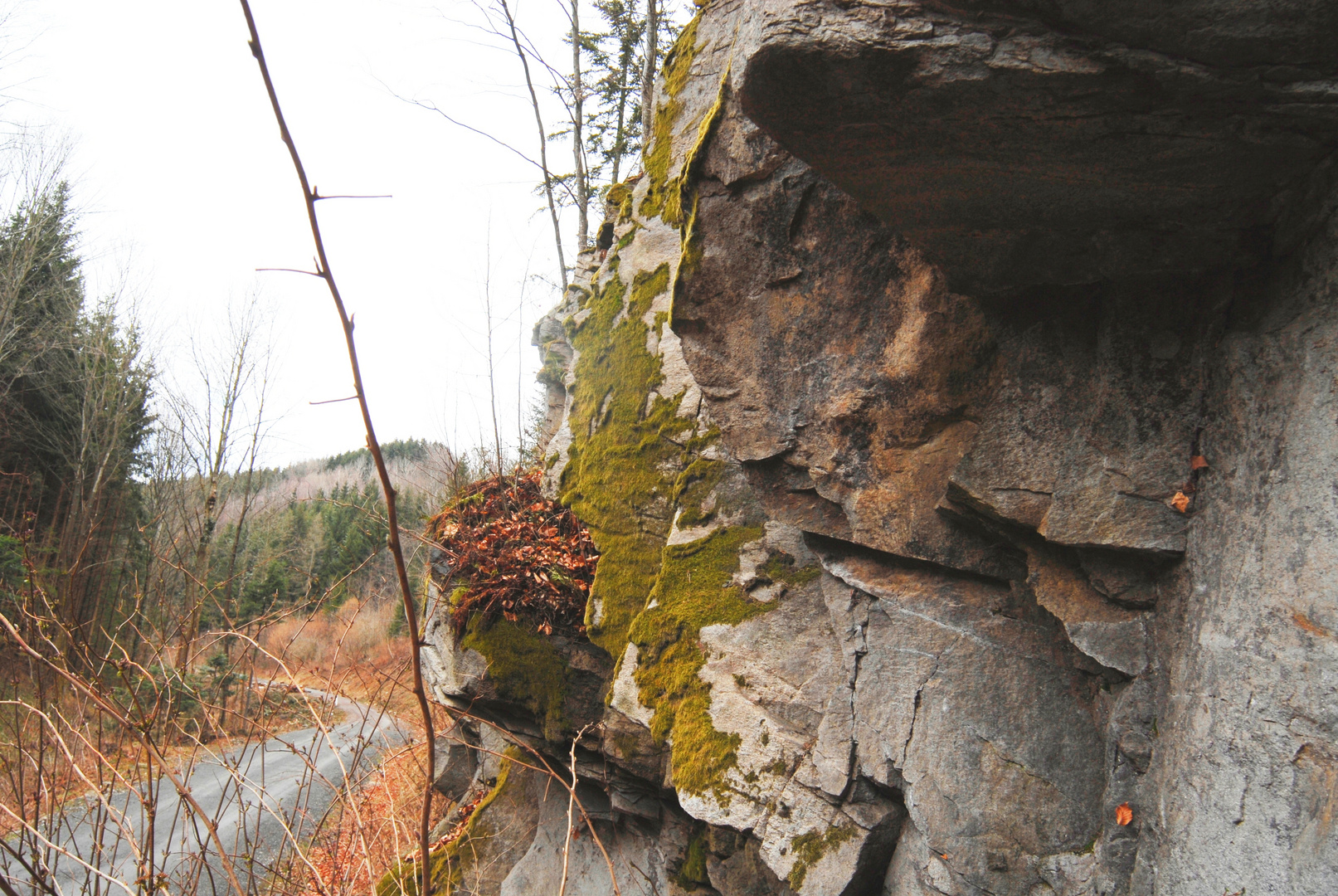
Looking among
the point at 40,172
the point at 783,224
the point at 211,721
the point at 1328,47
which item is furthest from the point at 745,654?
the point at 40,172

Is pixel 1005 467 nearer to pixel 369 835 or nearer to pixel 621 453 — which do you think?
pixel 621 453

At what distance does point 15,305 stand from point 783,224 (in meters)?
16.2

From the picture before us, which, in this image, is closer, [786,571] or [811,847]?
[811,847]

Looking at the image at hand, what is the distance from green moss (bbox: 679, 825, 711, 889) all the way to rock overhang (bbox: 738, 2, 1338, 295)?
348 centimetres

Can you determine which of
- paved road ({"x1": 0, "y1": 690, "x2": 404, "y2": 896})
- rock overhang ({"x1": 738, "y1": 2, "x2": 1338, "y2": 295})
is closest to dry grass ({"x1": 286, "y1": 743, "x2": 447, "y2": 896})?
paved road ({"x1": 0, "y1": 690, "x2": 404, "y2": 896})

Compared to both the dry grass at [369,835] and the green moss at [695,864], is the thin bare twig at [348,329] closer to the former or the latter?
the dry grass at [369,835]

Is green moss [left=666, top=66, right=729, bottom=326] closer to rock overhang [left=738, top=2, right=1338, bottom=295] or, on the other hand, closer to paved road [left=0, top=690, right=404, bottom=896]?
rock overhang [left=738, top=2, right=1338, bottom=295]

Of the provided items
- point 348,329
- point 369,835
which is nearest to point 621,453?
point 369,835

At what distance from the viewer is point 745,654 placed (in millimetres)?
3684

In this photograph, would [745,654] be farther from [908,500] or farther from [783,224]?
[783,224]

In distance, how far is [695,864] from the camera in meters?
3.94

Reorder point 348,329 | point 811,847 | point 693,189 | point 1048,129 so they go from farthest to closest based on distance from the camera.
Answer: point 693,189
point 811,847
point 1048,129
point 348,329

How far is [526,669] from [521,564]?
85 centimetres

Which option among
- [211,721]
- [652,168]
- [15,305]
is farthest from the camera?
[15,305]
